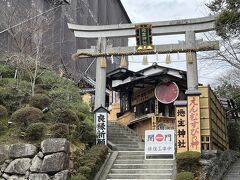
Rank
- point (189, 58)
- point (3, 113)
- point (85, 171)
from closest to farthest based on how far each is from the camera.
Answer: point (85, 171)
point (3, 113)
point (189, 58)

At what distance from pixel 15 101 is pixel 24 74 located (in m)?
4.69

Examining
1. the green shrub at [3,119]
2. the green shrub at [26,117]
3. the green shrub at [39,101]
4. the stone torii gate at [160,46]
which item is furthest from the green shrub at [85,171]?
the stone torii gate at [160,46]

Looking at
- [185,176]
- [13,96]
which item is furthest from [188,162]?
[13,96]

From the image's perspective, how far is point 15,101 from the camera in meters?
17.3

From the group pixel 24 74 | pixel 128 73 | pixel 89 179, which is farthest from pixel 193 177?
pixel 128 73

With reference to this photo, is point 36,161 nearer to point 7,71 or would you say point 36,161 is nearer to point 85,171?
point 85,171

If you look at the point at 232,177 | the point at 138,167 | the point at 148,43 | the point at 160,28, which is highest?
the point at 160,28

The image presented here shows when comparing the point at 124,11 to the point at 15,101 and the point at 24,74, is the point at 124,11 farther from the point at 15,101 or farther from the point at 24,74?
the point at 15,101

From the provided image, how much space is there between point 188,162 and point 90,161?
350cm

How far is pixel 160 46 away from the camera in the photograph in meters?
22.1

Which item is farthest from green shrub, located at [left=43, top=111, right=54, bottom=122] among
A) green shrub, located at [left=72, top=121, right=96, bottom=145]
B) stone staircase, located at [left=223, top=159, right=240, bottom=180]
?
stone staircase, located at [left=223, top=159, right=240, bottom=180]

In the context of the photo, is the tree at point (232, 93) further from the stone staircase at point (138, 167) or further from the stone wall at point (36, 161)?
the stone wall at point (36, 161)

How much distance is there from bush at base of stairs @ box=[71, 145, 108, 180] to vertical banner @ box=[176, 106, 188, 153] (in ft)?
9.95

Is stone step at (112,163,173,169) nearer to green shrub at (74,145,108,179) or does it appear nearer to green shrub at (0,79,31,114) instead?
green shrub at (74,145,108,179)
